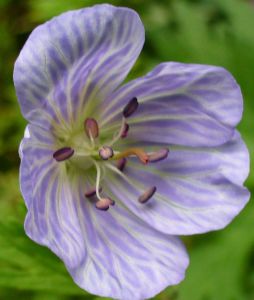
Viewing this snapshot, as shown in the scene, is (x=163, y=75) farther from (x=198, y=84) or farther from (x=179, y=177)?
(x=179, y=177)

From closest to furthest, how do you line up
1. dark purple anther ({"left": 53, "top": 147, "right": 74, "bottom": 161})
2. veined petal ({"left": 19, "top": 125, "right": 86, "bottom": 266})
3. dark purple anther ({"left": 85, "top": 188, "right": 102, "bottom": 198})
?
1. veined petal ({"left": 19, "top": 125, "right": 86, "bottom": 266})
2. dark purple anther ({"left": 53, "top": 147, "right": 74, "bottom": 161})
3. dark purple anther ({"left": 85, "top": 188, "right": 102, "bottom": 198})

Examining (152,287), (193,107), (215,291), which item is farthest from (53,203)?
(215,291)

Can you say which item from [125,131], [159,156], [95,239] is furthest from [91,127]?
[95,239]

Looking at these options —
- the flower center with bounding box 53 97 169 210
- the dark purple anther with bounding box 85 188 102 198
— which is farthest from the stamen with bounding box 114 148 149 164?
the dark purple anther with bounding box 85 188 102 198

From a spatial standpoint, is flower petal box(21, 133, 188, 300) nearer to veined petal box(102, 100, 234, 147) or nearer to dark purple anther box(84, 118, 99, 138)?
dark purple anther box(84, 118, 99, 138)

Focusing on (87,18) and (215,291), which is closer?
(87,18)

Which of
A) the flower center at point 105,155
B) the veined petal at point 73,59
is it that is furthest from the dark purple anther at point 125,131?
the veined petal at point 73,59
